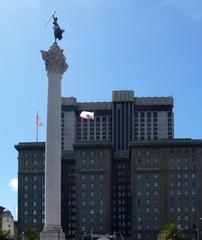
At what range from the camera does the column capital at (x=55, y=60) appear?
326 feet

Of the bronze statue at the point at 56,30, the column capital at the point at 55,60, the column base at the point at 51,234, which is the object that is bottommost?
the column base at the point at 51,234

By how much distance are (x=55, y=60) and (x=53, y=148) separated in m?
14.3

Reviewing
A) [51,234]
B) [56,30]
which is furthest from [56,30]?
[51,234]

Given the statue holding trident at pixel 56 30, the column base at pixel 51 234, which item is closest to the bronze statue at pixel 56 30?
the statue holding trident at pixel 56 30

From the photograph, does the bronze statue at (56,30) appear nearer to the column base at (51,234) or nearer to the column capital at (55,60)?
the column capital at (55,60)

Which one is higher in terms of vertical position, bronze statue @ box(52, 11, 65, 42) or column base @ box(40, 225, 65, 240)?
bronze statue @ box(52, 11, 65, 42)

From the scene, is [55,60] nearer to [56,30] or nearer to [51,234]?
[56,30]

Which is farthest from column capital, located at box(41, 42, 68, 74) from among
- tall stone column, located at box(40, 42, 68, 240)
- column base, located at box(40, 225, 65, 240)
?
column base, located at box(40, 225, 65, 240)

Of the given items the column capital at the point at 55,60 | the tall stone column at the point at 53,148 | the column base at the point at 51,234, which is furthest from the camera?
the column capital at the point at 55,60

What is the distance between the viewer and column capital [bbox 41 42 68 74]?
326ft

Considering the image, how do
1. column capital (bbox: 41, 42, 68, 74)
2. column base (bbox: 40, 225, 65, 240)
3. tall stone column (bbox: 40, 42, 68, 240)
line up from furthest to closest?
column capital (bbox: 41, 42, 68, 74) < tall stone column (bbox: 40, 42, 68, 240) < column base (bbox: 40, 225, 65, 240)

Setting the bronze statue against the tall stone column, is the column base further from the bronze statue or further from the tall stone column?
the bronze statue

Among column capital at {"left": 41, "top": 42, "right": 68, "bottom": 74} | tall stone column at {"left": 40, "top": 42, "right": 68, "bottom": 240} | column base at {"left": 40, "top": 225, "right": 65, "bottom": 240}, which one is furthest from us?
column capital at {"left": 41, "top": 42, "right": 68, "bottom": 74}

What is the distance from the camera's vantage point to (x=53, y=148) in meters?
94.9
